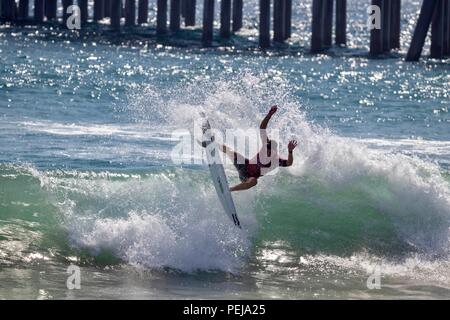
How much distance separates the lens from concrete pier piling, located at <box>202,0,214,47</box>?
37281 millimetres

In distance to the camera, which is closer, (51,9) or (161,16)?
(161,16)

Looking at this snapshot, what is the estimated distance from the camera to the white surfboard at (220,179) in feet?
44.3

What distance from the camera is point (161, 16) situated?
133 feet

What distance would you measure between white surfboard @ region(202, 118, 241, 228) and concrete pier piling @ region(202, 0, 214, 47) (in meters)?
23.8

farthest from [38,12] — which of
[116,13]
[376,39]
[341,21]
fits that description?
[376,39]

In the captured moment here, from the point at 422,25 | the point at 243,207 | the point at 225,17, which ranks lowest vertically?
the point at 243,207

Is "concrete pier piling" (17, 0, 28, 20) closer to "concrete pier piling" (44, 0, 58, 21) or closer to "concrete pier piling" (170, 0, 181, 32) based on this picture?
"concrete pier piling" (44, 0, 58, 21)

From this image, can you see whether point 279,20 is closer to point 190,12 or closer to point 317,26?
point 317,26

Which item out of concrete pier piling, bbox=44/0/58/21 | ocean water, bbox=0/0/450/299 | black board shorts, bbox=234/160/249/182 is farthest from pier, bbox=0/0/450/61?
black board shorts, bbox=234/160/249/182

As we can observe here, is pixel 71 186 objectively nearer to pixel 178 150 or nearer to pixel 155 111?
pixel 178 150

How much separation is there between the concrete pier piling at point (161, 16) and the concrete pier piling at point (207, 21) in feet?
5.46

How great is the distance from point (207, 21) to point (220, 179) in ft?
82.6
